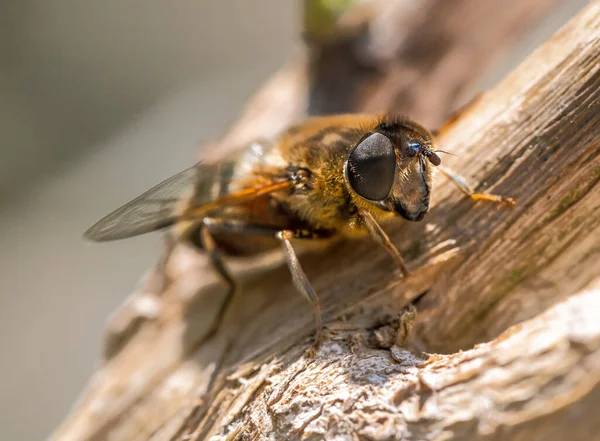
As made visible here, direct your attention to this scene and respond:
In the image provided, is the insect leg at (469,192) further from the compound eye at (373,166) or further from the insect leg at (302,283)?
the insect leg at (302,283)

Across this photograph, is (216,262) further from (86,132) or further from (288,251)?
(86,132)

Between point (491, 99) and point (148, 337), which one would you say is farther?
point (148, 337)

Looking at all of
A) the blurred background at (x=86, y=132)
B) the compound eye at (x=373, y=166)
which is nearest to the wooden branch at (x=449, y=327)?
the compound eye at (x=373, y=166)

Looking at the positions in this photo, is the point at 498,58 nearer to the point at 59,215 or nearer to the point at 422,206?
the point at 422,206

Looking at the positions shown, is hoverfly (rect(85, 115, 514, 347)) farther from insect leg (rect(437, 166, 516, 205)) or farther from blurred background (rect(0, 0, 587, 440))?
blurred background (rect(0, 0, 587, 440))

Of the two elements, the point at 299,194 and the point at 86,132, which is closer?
the point at 299,194

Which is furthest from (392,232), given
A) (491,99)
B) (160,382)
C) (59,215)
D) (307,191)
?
(59,215)

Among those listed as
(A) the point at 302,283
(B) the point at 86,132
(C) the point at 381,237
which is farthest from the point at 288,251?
(B) the point at 86,132
